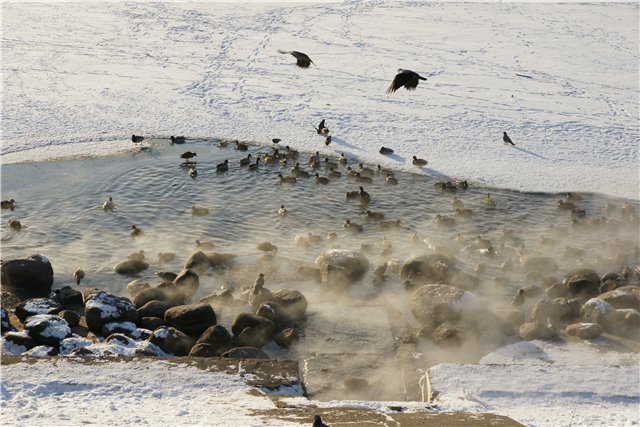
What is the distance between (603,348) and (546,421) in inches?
112

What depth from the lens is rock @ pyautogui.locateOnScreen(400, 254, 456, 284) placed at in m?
11.7

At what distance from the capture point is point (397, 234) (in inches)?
540

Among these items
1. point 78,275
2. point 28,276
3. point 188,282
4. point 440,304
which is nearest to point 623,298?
point 440,304

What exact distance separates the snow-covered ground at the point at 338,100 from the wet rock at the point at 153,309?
221cm

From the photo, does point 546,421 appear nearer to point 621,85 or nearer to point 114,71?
point 621,85

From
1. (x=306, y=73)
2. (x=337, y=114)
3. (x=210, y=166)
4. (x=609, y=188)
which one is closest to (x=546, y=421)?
(x=609, y=188)

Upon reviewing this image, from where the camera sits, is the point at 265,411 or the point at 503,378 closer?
the point at 265,411

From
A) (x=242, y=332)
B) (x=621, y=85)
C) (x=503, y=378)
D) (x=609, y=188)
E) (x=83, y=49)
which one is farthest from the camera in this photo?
(x=83, y=49)

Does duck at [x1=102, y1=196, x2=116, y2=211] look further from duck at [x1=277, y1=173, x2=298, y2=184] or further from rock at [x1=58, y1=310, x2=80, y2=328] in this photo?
rock at [x1=58, y1=310, x2=80, y2=328]

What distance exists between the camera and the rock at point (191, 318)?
10.1 metres

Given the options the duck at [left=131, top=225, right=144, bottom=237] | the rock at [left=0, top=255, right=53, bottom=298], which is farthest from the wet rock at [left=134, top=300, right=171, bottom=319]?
the duck at [left=131, top=225, right=144, bottom=237]

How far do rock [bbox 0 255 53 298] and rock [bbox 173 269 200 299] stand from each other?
81.1 inches

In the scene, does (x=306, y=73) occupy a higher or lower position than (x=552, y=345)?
higher

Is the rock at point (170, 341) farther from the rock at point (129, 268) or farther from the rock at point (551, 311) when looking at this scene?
the rock at point (551, 311)
